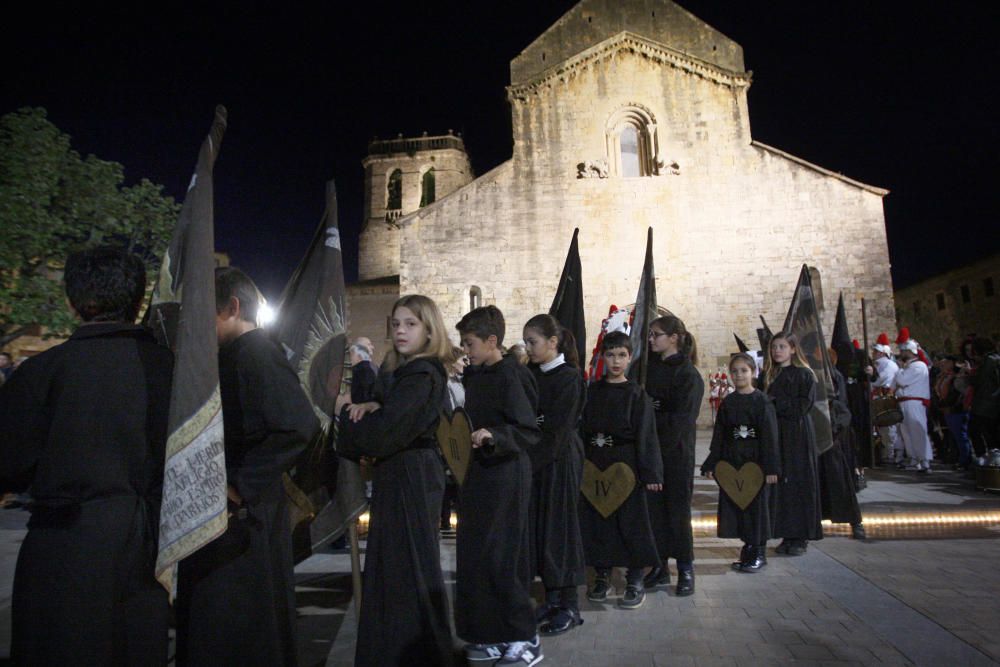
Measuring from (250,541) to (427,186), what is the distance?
40947mm

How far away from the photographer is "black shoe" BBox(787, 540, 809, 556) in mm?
5418

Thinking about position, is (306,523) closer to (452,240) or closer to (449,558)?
(449,558)

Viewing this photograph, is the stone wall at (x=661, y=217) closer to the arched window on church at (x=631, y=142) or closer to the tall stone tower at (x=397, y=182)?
the arched window on church at (x=631, y=142)

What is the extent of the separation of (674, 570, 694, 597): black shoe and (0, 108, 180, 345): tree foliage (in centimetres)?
1092

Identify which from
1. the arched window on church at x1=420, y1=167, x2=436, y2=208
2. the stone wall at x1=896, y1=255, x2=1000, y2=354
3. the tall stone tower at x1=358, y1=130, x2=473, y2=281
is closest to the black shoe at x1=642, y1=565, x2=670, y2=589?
the stone wall at x1=896, y1=255, x2=1000, y2=354

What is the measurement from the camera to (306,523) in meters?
2.97

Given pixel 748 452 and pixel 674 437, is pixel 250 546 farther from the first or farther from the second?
pixel 748 452

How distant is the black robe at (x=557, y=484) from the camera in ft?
12.6

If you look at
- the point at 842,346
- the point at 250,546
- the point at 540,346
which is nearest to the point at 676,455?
the point at 540,346

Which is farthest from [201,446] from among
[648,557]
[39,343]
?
[39,343]

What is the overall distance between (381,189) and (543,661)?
4101 cm

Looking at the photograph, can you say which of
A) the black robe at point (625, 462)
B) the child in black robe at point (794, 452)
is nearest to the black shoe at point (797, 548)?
the child in black robe at point (794, 452)

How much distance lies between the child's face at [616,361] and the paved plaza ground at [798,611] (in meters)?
1.64

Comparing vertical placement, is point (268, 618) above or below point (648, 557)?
above
